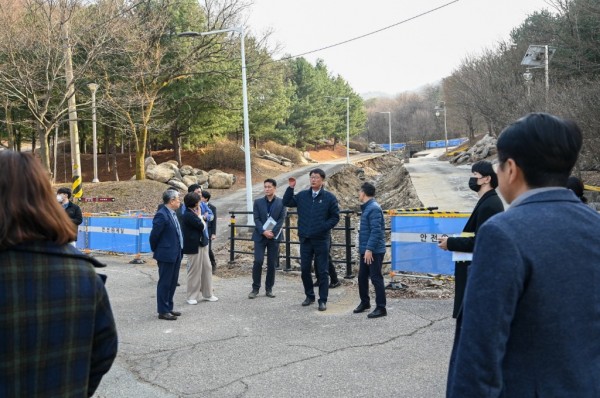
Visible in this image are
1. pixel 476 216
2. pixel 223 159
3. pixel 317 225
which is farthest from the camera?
pixel 223 159

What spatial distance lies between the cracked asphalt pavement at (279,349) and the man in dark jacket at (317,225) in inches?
18.7

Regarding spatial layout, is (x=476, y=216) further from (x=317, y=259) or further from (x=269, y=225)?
(x=269, y=225)

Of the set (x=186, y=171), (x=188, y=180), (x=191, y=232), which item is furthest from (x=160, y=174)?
(x=191, y=232)

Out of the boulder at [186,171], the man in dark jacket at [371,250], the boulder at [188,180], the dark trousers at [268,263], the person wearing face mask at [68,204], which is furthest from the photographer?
the boulder at [186,171]

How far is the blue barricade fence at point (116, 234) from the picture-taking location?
1394 centimetres

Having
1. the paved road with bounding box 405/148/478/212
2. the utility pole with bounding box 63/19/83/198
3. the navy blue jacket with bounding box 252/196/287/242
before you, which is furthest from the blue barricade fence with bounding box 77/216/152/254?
the paved road with bounding box 405/148/478/212

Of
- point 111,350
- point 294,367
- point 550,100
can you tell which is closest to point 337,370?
point 294,367

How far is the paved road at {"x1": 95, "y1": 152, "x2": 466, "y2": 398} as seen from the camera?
497cm

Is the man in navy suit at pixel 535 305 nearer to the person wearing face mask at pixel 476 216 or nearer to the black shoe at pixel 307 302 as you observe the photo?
the person wearing face mask at pixel 476 216

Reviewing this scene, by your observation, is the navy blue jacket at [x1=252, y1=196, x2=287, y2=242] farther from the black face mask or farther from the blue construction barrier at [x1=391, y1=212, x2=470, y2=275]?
the black face mask

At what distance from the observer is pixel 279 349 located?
6113 mm

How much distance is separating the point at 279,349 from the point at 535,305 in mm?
4669

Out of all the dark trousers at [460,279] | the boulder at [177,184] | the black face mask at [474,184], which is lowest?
the dark trousers at [460,279]

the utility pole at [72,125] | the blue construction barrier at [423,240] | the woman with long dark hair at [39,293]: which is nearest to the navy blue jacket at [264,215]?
the blue construction barrier at [423,240]
